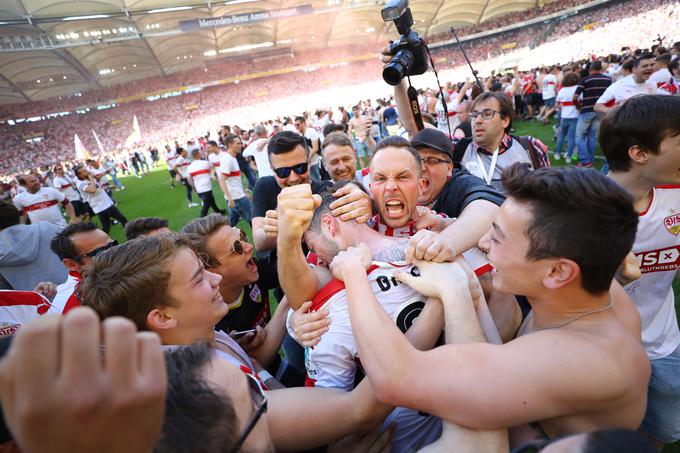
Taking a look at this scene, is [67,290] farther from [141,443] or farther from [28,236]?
[141,443]

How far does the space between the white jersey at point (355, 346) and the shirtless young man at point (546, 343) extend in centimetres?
23

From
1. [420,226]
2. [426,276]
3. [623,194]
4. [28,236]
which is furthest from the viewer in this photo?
[28,236]

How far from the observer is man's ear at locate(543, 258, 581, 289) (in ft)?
3.88

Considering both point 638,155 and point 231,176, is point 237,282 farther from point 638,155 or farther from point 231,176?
point 231,176

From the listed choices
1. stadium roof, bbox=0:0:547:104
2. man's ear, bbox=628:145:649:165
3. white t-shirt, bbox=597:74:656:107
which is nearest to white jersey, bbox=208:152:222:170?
white t-shirt, bbox=597:74:656:107

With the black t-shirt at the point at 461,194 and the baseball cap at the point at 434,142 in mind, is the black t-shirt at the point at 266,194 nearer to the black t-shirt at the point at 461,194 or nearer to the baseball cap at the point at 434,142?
the baseball cap at the point at 434,142

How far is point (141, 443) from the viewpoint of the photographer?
1.99 ft

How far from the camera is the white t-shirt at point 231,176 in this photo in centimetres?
741

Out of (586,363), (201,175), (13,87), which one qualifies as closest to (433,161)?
(586,363)

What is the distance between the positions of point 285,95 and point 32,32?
81.1 feet

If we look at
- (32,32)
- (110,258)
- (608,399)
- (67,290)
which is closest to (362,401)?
(608,399)

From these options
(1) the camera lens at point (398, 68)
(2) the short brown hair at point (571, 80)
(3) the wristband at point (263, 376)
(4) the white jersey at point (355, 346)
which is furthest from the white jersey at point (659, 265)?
(2) the short brown hair at point (571, 80)

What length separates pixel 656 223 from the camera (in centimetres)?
198

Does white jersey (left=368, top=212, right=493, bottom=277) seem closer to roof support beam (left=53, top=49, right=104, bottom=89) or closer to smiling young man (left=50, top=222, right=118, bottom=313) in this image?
smiling young man (left=50, top=222, right=118, bottom=313)
